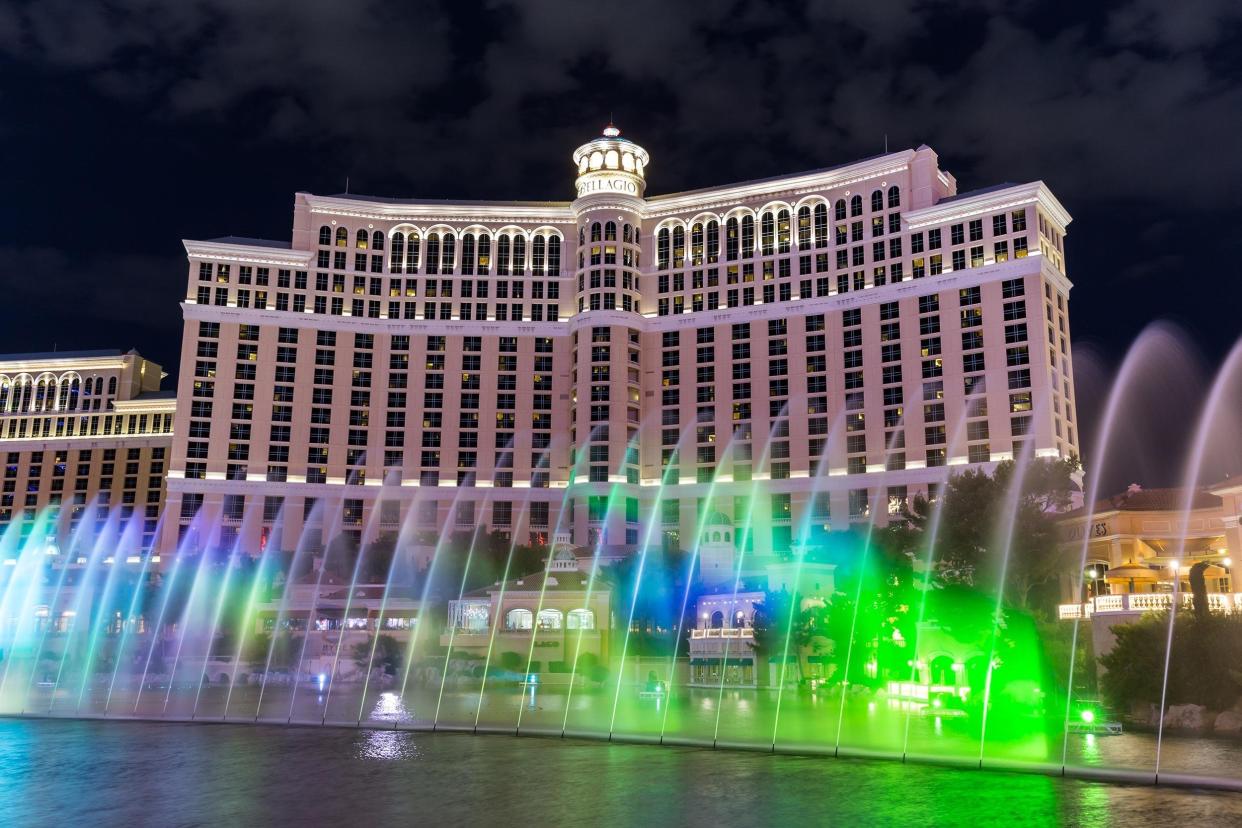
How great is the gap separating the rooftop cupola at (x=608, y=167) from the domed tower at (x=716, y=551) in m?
44.0

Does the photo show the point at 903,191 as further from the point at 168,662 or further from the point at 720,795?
the point at 720,795

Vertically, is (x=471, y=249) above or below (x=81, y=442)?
above

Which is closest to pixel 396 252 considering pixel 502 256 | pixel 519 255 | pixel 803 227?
pixel 502 256

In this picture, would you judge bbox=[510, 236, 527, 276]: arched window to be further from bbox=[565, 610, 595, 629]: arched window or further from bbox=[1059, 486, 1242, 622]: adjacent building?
bbox=[1059, 486, 1242, 622]: adjacent building

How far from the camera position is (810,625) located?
74.1 metres

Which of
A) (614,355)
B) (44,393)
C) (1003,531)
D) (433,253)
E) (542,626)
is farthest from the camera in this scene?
(44,393)

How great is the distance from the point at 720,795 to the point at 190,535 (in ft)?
357

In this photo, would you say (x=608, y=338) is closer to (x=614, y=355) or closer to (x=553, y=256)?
(x=614, y=355)

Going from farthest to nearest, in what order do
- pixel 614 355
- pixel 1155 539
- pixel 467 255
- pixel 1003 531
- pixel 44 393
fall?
pixel 44 393
pixel 467 255
pixel 614 355
pixel 1155 539
pixel 1003 531

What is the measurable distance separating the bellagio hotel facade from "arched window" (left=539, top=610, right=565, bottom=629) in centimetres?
3201

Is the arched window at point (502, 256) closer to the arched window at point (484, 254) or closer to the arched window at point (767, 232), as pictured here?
the arched window at point (484, 254)

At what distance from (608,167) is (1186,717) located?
106 meters

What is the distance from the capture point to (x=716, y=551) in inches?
4584

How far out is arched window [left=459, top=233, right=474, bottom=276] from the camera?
139 metres
